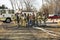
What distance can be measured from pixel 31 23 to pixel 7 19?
19439mm

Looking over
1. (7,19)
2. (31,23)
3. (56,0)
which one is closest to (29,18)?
(31,23)

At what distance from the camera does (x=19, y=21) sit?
35.5m

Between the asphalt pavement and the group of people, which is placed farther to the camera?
the group of people

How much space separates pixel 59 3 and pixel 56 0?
1.61 metres

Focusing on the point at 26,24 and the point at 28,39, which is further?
the point at 26,24

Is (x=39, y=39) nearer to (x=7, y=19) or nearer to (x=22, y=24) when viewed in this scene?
(x=22, y=24)

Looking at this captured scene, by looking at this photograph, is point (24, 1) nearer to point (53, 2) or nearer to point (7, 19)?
point (7, 19)

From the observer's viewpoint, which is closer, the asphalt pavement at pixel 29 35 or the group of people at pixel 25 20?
the asphalt pavement at pixel 29 35

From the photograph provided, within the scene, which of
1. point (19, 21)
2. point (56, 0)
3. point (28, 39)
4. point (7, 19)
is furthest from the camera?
point (56, 0)

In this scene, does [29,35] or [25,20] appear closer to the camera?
[29,35]

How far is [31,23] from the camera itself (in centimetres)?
3691

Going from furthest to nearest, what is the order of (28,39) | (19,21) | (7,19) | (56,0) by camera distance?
(56,0)
(7,19)
(19,21)
(28,39)

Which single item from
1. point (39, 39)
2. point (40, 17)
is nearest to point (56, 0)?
point (40, 17)

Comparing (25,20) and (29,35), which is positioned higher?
(29,35)
